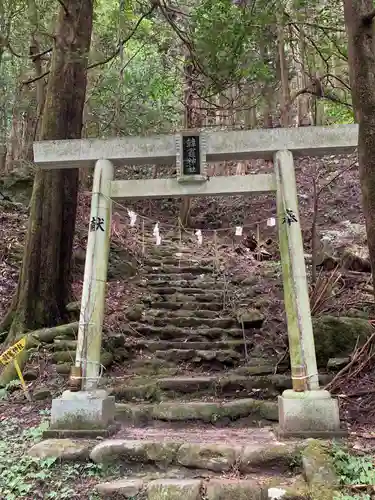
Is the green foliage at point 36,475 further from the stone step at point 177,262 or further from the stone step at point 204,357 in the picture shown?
the stone step at point 177,262

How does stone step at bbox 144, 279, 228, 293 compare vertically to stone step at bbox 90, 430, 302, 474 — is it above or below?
above

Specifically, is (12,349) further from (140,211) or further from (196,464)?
(140,211)

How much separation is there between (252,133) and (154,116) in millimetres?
10209

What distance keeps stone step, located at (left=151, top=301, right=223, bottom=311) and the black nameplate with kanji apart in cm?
422

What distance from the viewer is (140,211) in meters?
16.2

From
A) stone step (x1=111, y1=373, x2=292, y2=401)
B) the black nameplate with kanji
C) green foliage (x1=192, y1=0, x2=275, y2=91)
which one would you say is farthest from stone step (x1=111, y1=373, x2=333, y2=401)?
green foliage (x1=192, y1=0, x2=275, y2=91)

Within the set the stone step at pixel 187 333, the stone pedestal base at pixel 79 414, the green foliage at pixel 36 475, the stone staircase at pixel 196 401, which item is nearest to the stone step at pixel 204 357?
the stone staircase at pixel 196 401

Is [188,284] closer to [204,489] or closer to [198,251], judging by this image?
[198,251]

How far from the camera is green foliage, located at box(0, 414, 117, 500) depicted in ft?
12.5

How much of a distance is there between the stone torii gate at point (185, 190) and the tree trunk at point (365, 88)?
1.41ft

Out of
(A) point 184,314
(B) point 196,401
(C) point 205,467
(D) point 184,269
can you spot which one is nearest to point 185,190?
(B) point 196,401

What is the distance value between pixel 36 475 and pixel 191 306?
5.35 metres

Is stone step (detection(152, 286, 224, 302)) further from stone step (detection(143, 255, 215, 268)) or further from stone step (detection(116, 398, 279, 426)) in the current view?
stone step (detection(116, 398, 279, 426))

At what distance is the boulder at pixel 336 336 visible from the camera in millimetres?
6469
